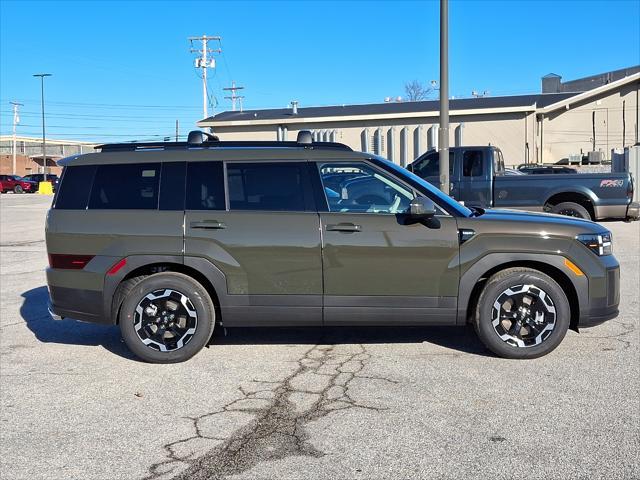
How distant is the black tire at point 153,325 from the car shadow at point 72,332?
38cm

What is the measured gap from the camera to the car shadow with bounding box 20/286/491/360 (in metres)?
6.45

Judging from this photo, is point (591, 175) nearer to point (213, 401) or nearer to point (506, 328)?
point (506, 328)

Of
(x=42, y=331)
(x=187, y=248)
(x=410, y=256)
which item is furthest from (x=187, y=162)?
(x=42, y=331)

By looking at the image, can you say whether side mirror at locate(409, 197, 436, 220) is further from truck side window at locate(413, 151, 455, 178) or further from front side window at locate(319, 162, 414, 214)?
truck side window at locate(413, 151, 455, 178)

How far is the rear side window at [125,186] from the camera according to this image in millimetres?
5965

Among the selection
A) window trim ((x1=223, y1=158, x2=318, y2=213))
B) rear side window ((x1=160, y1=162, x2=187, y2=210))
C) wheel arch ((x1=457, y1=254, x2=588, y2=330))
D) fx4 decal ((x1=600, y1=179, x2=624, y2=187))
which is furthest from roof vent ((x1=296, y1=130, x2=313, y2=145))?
fx4 decal ((x1=600, y1=179, x2=624, y2=187))

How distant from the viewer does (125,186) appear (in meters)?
6.00

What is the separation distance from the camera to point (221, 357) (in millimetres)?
6051

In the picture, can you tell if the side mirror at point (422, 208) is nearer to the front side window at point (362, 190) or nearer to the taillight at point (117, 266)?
the front side window at point (362, 190)

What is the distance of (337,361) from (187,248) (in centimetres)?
167

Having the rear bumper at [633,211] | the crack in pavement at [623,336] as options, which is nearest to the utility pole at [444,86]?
the rear bumper at [633,211]

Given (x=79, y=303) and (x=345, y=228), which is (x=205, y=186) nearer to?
(x=345, y=228)

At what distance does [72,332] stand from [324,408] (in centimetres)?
366

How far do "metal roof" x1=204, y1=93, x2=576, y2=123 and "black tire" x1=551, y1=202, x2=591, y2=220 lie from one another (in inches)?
986
